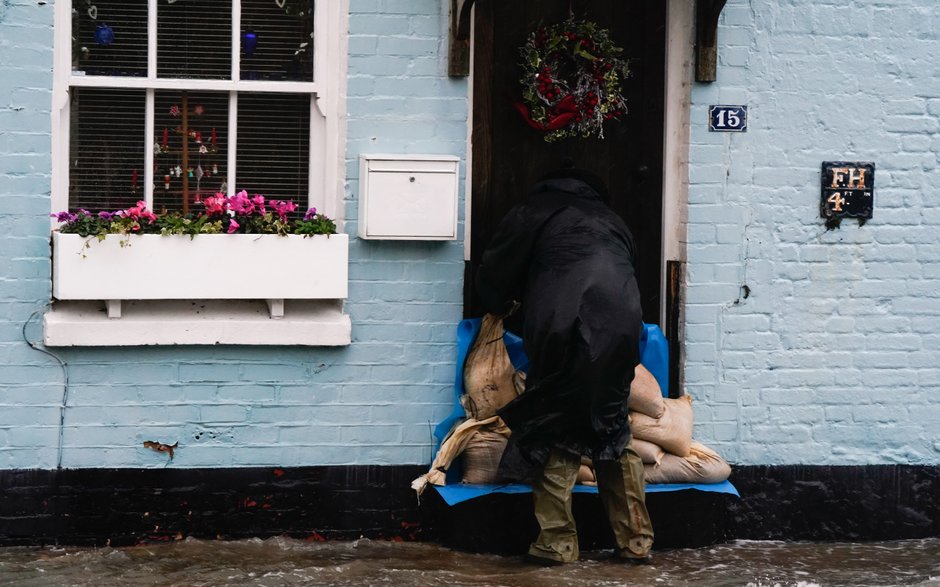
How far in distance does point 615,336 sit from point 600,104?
1460mm

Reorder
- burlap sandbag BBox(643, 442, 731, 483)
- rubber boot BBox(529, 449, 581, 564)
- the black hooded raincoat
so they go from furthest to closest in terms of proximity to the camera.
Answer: burlap sandbag BBox(643, 442, 731, 483)
rubber boot BBox(529, 449, 581, 564)
the black hooded raincoat

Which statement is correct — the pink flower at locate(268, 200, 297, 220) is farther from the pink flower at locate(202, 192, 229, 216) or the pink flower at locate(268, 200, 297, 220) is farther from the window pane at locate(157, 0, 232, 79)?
the window pane at locate(157, 0, 232, 79)

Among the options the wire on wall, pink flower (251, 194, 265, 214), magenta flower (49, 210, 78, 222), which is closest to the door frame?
pink flower (251, 194, 265, 214)

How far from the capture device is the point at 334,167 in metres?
6.68

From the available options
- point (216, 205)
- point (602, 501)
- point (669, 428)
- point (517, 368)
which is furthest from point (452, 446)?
point (216, 205)

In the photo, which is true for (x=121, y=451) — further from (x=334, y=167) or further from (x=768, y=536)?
(x=768, y=536)

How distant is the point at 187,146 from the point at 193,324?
2.85ft

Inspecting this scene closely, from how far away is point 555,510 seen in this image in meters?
6.25

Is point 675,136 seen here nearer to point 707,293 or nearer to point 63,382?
point 707,293

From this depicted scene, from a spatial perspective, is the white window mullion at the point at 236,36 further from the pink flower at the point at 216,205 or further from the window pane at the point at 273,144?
the pink flower at the point at 216,205

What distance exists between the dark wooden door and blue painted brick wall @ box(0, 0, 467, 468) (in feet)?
0.89

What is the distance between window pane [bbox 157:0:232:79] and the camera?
655 centimetres

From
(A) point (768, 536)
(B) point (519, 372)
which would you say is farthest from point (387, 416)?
(A) point (768, 536)

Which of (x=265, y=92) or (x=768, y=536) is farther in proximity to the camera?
(x=768, y=536)
